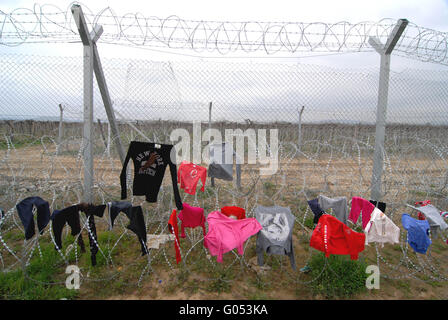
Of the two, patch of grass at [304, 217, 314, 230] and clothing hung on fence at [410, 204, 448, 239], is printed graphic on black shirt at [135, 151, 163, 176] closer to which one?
patch of grass at [304, 217, 314, 230]

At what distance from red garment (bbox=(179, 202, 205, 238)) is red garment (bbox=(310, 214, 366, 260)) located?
1.38m

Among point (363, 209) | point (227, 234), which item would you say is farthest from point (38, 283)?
point (363, 209)

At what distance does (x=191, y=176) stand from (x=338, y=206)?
232 cm

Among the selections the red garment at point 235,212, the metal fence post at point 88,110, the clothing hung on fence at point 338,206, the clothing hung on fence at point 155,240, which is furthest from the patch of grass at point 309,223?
the metal fence post at point 88,110

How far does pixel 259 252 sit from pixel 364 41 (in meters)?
3.94

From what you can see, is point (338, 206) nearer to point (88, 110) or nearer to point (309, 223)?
point (309, 223)

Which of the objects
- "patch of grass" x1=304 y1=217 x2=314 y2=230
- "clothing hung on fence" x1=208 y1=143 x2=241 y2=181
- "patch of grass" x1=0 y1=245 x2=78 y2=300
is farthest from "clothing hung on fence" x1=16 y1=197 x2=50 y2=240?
"patch of grass" x1=304 y1=217 x2=314 y2=230

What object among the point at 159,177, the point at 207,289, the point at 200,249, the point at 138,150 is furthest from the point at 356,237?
the point at 138,150

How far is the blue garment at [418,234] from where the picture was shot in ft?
9.28

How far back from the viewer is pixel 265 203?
17.7 ft

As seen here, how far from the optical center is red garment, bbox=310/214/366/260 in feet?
8.71

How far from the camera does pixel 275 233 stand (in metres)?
2.84

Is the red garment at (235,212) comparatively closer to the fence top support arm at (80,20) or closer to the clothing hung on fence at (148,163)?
the clothing hung on fence at (148,163)
